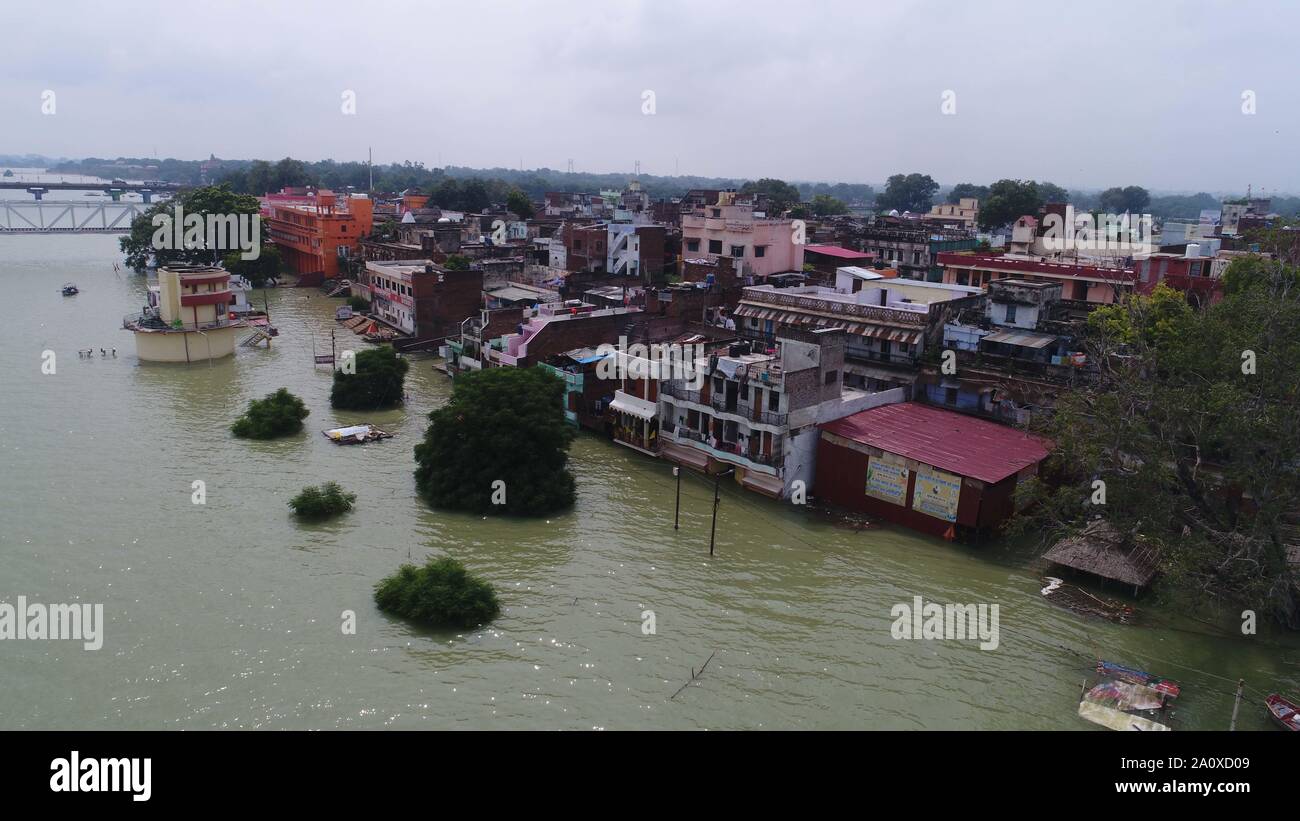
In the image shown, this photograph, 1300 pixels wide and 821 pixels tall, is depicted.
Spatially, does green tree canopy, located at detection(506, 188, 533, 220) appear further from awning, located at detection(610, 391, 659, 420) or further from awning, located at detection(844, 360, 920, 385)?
awning, located at detection(610, 391, 659, 420)

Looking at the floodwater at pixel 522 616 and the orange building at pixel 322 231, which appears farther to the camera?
the orange building at pixel 322 231

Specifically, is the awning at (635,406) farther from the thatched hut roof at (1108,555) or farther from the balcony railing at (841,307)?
the thatched hut roof at (1108,555)

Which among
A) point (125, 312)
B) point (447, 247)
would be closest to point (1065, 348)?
point (447, 247)

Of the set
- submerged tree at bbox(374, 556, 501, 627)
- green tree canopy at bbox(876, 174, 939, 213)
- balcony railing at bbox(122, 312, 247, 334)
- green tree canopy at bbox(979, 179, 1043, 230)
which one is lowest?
submerged tree at bbox(374, 556, 501, 627)

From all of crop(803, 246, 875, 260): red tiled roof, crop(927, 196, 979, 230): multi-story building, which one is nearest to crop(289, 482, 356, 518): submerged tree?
crop(803, 246, 875, 260): red tiled roof

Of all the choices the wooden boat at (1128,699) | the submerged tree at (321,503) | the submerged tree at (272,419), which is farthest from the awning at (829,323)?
the submerged tree at (321,503)

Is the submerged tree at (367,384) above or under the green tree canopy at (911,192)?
under

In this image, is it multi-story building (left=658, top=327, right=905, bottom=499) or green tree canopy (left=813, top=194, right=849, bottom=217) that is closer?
multi-story building (left=658, top=327, right=905, bottom=499)
